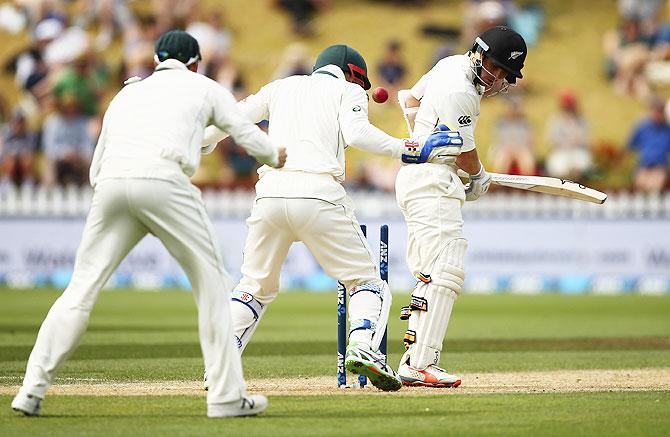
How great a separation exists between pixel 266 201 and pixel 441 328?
1.51 metres

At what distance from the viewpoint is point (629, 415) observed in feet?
23.5

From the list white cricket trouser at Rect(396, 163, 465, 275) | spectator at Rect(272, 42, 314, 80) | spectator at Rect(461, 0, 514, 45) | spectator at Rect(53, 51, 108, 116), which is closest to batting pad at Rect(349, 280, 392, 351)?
white cricket trouser at Rect(396, 163, 465, 275)

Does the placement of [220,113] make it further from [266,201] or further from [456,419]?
[456,419]

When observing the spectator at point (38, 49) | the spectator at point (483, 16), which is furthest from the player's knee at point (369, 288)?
the spectator at point (483, 16)

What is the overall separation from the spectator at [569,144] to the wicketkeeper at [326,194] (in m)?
15.4

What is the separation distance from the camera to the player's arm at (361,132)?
25.6 ft

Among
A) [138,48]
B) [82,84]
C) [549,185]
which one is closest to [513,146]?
[138,48]

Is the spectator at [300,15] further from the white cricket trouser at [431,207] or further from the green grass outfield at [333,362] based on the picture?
the white cricket trouser at [431,207]

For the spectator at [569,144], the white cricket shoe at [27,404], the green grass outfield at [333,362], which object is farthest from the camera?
the spectator at [569,144]

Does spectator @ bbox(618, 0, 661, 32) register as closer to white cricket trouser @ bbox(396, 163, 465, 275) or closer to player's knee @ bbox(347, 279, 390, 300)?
white cricket trouser @ bbox(396, 163, 465, 275)

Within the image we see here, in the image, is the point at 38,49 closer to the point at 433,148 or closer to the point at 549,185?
the point at 549,185

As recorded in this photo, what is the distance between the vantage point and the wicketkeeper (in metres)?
7.84

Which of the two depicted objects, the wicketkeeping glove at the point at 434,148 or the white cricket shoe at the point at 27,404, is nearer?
the white cricket shoe at the point at 27,404

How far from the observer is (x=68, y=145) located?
74.1 feet
